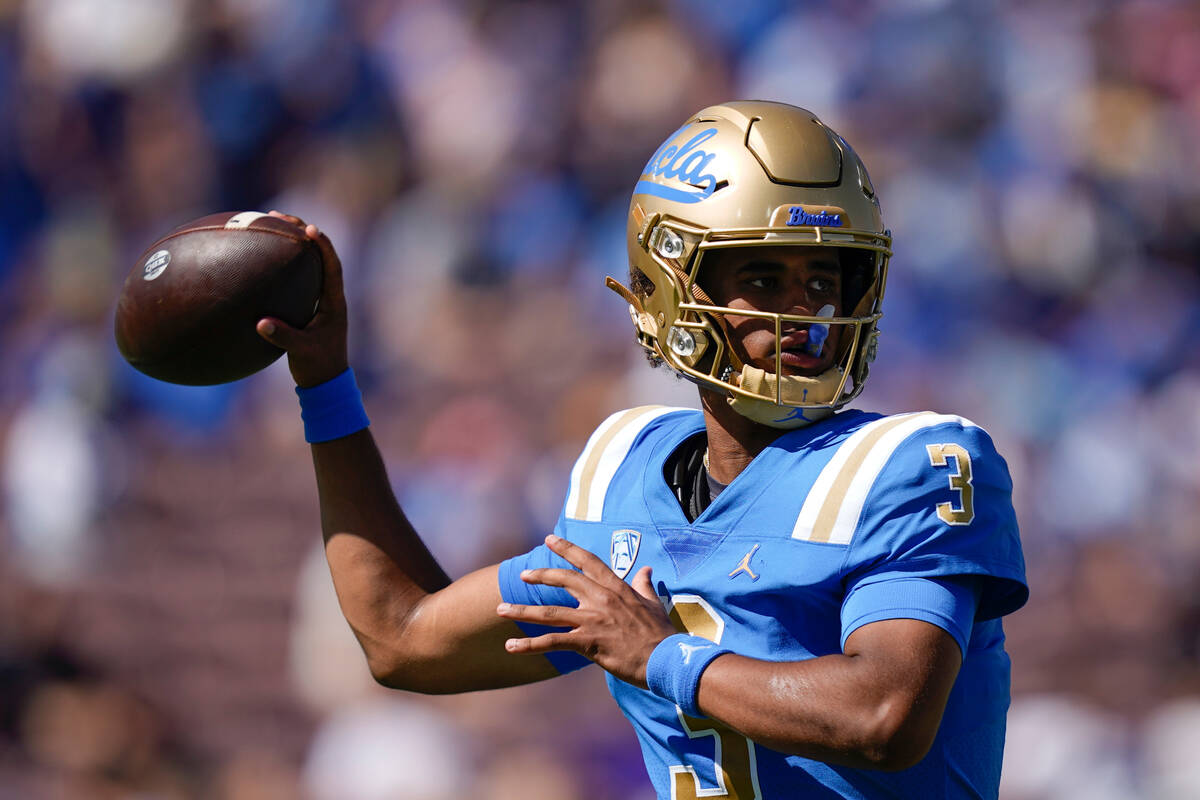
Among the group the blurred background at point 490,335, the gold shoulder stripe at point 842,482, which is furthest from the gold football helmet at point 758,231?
the blurred background at point 490,335

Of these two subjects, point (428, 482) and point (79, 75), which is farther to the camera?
point (79, 75)

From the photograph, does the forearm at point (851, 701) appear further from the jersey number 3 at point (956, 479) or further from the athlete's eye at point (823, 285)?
the athlete's eye at point (823, 285)

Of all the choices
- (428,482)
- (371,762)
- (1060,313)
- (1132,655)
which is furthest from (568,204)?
(1132,655)

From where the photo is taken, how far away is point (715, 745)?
2.08 metres

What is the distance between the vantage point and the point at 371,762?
16.1ft

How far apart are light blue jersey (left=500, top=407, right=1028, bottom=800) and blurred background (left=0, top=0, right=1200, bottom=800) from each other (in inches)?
108

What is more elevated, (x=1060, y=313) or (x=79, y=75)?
(x=79, y=75)

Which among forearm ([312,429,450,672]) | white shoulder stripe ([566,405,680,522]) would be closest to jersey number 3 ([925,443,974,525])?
white shoulder stripe ([566,405,680,522])

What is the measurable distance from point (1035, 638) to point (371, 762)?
238cm

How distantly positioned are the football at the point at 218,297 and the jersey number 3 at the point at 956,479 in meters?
1.13

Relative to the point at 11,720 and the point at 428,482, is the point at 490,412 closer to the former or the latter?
the point at 428,482

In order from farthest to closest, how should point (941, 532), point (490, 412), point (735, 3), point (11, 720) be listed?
point (735, 3) < point (490, 412) < point (11, 720) < point (941, 532)

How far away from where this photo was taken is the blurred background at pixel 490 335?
4918 millimetres

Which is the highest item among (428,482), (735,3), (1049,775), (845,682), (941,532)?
(735,3)
